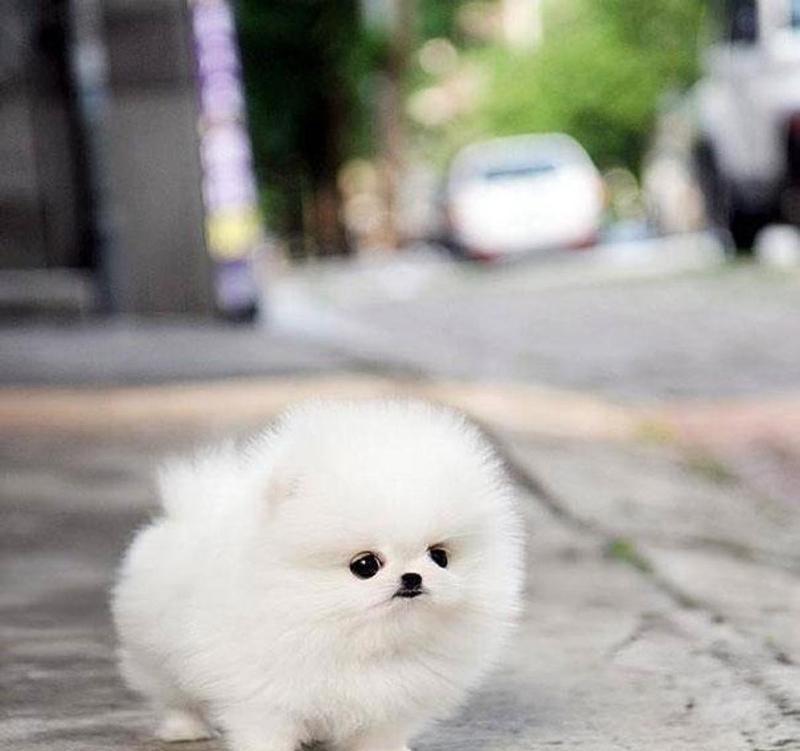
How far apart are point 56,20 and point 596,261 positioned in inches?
496

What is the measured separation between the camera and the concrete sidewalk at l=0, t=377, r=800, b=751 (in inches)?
147

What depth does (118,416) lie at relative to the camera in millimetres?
8500

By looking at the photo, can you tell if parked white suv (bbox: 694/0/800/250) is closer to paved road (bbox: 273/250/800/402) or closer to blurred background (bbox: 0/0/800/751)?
blurred background (bbox: 0/0/800/751)

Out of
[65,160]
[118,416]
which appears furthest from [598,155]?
[118,416]

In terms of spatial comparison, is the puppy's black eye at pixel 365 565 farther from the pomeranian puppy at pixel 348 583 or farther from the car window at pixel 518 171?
the car window at pixel 518 171

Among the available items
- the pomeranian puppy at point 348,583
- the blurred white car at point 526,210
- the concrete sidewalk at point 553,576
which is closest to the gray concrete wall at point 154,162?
the concrete sidewalk at point 553,576

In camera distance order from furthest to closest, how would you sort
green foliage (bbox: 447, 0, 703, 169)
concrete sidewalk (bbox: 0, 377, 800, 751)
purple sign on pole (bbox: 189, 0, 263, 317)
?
green foliage (bbox: 447, 0, 703, 169) → purple sign on pole (bbox: 189, 0, 263, 317) → concrete sidewalk (bbox: 0, 377, 800, 751)

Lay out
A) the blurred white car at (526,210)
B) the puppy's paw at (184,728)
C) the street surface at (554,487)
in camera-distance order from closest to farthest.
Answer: the puppy's paw at (184,728)
the street surface at (554,487)
the blurred white car at (526,210)

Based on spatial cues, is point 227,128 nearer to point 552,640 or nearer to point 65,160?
point 65,160

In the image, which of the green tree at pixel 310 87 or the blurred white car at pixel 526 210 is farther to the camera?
the green tree at pixel 310 87

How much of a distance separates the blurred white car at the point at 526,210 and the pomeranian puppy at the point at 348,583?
28.2m

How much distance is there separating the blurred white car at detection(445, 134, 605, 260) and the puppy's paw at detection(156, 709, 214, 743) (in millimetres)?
27970

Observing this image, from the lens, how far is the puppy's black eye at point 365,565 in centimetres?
299

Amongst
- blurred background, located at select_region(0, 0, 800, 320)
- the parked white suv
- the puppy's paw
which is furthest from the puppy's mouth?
the parked white suv
